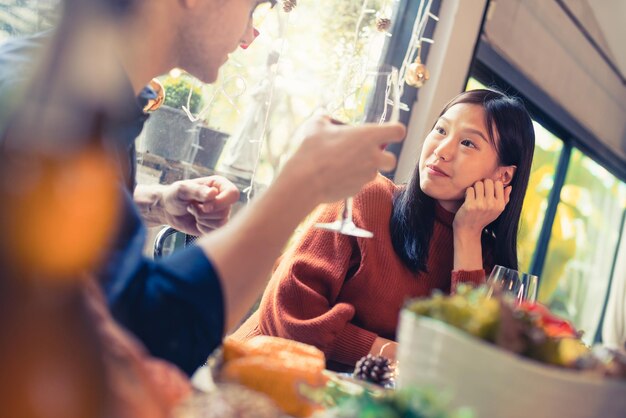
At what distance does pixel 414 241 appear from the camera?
76.7 inches

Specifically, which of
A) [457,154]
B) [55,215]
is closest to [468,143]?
[457,154]

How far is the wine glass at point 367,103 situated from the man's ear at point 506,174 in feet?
3.40

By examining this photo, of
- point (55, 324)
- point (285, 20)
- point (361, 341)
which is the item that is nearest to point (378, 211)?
point (361, 341)

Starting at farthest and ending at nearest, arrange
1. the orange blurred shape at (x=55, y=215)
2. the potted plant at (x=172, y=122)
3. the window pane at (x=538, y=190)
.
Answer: the window pane at (x=538, y=190)
the potted plant at (x=172, y=122)
the orange blurred shape at (x=55, y=215)

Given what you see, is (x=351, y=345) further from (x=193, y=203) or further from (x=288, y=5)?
(x=288, y=5)

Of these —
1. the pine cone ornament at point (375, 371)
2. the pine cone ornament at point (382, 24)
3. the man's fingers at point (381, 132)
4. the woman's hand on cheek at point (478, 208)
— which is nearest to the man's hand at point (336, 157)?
the man's fingers at point (381, 132)

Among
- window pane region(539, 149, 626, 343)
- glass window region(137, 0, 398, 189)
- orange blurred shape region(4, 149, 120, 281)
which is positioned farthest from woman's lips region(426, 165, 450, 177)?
window pane region(539, 149, 626, 343)

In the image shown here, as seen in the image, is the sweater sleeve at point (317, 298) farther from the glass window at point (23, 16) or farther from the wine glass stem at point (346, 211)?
the glass window at point (23, 16)

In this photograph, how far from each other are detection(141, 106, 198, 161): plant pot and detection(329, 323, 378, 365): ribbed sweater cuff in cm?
86

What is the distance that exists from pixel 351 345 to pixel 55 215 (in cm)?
115

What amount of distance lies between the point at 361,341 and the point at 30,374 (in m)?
1.22

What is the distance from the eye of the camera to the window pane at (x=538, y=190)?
14.9ft

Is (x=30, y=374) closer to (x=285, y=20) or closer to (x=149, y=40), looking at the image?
(x=149, y=40)

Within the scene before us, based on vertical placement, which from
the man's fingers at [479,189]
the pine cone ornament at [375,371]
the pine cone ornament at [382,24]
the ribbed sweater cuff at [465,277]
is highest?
the pine cone ornament at [382,24]
